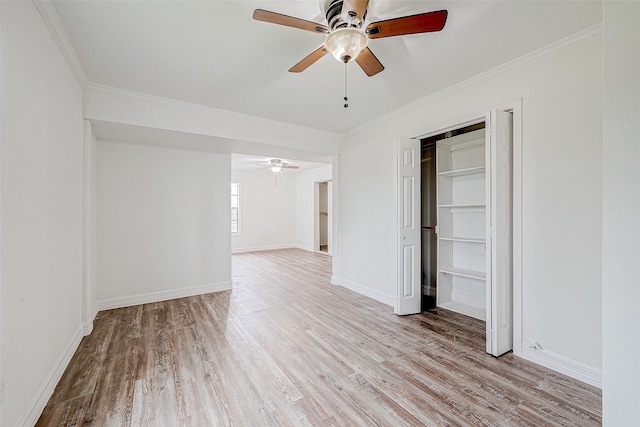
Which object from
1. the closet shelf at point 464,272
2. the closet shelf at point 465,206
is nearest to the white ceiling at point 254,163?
the closet shelf at point 465,206

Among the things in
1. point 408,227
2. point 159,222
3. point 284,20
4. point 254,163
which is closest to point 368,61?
point 284,20

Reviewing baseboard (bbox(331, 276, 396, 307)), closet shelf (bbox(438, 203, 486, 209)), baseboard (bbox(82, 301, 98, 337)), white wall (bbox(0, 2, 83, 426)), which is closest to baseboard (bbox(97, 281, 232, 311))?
baseboard (bbox(82, 301, 98, 337))

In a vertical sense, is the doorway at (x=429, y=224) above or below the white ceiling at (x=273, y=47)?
below

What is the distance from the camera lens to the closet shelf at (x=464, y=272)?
10.6 ft

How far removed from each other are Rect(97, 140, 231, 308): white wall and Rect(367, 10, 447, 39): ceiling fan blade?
340cm

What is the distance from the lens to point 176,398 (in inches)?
74.2

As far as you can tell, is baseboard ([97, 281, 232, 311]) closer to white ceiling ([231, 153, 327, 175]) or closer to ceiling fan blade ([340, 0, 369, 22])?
white ceiling ([231, 153, 327, 175])

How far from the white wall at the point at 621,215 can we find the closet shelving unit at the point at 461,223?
2320 millimetres

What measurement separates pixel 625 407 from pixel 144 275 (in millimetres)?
4666

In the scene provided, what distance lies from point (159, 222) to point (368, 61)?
3619 mm

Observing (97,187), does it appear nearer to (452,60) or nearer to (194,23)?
(194,23)

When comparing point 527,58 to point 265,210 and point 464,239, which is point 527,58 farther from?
point 265,210

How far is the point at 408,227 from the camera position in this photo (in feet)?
11.0

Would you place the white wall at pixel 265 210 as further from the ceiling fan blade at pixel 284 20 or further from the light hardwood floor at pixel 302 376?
the ceiling fan blade at pixel 284 20
